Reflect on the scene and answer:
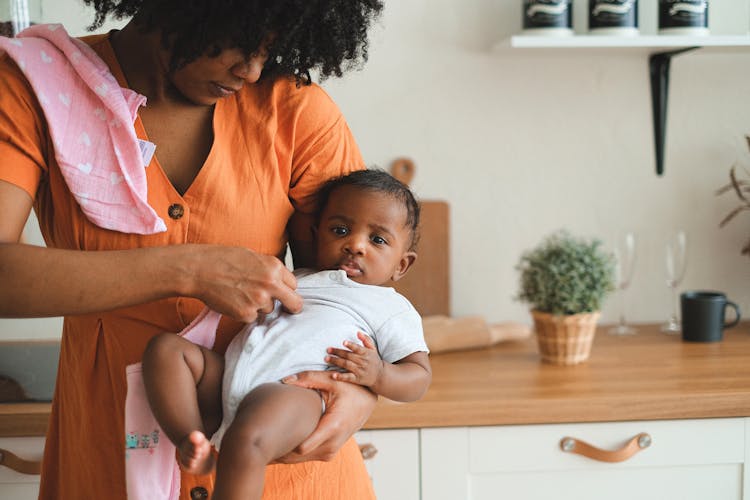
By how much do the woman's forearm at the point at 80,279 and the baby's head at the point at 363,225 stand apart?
277 millimetres

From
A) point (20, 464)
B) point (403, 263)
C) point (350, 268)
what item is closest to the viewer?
point (350, 268)

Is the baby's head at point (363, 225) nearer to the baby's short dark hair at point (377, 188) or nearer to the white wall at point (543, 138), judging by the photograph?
the baby's short dark hair at point (377, 188)

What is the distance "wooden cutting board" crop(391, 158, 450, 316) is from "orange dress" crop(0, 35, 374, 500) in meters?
0.90

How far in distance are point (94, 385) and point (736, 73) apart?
1.75 meters

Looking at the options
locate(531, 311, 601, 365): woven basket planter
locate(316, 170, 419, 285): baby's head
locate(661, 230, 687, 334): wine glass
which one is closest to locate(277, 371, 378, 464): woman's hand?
locate(316, 170, 419, 285): baby's head

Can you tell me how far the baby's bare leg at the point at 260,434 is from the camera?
0.86m

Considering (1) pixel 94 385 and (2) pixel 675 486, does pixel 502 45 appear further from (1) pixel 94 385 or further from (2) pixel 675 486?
(1) pixel 94 385

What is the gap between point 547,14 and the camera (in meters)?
1.82

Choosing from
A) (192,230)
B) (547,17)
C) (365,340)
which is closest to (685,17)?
(547,17)

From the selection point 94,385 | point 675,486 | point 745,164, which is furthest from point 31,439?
point 745,164

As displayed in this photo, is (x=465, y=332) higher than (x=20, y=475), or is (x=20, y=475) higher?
(x=465, y=332)

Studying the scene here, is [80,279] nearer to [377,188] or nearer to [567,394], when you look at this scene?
[377,188]

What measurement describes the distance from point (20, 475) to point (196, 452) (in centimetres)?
83

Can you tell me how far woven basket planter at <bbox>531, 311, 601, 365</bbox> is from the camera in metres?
1.75
